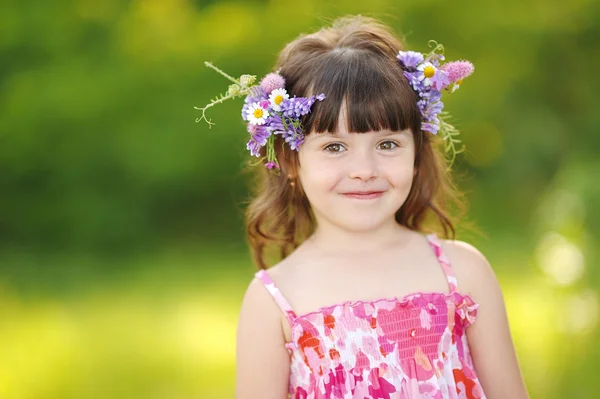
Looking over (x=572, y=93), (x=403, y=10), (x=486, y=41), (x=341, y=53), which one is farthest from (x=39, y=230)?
(x=341, y=53)

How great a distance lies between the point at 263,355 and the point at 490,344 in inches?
25.8

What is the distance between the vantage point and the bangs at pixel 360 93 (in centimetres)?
246

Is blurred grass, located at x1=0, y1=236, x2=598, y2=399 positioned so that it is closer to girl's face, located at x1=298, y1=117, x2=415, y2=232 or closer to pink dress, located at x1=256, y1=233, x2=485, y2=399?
pink dress, located at x1=256, y1=233, x2=485, y2=399

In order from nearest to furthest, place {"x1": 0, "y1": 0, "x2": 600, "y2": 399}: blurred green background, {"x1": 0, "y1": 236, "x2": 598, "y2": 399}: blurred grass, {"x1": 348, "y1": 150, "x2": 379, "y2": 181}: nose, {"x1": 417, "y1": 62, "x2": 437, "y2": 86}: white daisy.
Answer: {"x1": 348, "y1": 150, "x2": 379, "y2": 181}: nose
{"x1": 417, "y1": 62, "x2": 437, "y2": 86}: white daisy
{"x1": 0, "y1": 236, "x2": 598, "y2": 399}: blurred grass
{"x1": 0, "y1": 0, "x2": 600, "y2": 399}: blurred green background

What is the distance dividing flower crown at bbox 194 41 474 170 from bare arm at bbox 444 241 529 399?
0.47m

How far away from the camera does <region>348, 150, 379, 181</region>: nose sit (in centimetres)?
246

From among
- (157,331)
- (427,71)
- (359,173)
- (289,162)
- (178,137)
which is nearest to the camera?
(359,173)

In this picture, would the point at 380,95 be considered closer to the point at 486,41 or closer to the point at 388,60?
the point at 388,60

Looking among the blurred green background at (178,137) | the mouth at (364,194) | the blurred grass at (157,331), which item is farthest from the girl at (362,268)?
the blurred green background at (178,137)

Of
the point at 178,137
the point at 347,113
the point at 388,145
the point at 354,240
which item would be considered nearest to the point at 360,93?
the point at 347,113

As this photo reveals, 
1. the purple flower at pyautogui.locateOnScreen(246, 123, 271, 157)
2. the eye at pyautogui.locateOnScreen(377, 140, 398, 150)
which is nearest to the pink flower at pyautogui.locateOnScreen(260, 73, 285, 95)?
the purple flower at pyautogui.locateOnScreen(246, 123, 271, 157)

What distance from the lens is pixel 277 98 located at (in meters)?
2.54

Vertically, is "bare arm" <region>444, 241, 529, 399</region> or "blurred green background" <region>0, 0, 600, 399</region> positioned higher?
"blurred green background" <region>0, 0, 600, 399</region>

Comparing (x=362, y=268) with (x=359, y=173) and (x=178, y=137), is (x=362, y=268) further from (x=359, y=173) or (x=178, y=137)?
(x=178, y=137)
